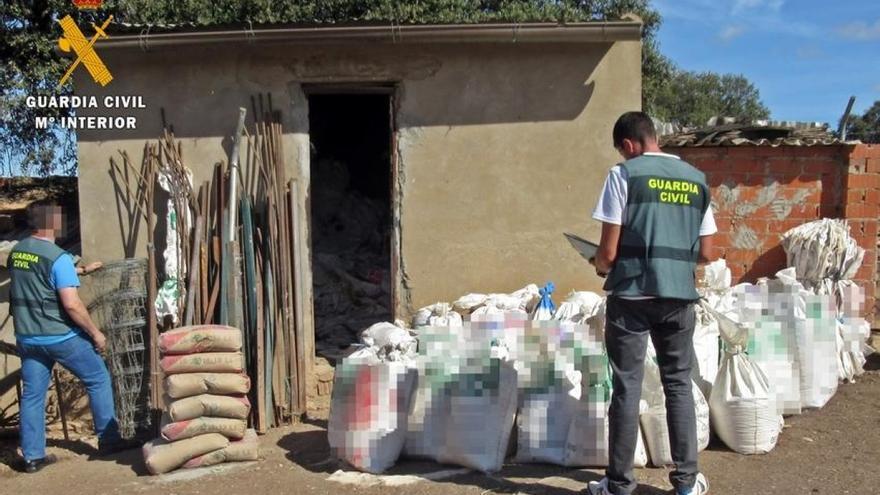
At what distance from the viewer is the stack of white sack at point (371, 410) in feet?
14.3

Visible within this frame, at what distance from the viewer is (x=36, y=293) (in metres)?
4.88

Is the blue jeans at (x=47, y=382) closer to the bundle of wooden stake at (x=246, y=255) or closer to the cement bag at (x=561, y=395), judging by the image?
the bundle of wooden stake at (x=246, y=255)

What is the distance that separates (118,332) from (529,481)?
339 cm

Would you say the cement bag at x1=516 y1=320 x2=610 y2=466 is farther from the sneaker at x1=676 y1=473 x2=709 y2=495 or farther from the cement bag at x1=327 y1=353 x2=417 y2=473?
the cement bag at x1=327 y1=353 x2=417 y2=473

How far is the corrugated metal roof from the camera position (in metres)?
6.46

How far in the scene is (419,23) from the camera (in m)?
5.50

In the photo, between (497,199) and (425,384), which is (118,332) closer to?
(425,384)

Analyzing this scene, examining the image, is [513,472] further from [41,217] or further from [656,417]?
[41,217]

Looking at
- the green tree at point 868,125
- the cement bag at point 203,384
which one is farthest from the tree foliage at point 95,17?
the green tree at point 868,125

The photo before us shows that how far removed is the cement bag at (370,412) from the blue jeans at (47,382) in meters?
1.83

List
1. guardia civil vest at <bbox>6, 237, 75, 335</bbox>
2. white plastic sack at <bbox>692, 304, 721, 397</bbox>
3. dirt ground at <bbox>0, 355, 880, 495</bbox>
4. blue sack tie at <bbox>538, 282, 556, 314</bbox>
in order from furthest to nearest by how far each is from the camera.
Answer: blue sack tie at <bbox>538, 282, 556, 314</bbox> → guardia civil vest at <bbox>6, 237, 75, 335</bbox> → white plastic sack at <bbox>692, 304, 721, 397</bbox> → dirt ground at <bbox>0, 355, 880, 495</bbox>

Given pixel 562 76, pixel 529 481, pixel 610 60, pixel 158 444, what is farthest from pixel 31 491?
pixel 610 60

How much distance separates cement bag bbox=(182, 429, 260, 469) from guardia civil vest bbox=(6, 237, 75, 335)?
1337 millimetres

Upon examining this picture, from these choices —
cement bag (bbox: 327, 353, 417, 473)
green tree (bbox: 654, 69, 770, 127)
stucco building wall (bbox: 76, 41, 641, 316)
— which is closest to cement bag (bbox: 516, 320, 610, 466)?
cement bag (bbox: 327, 353, 417, 473)
